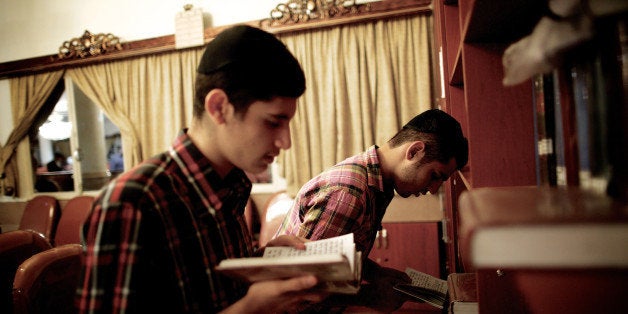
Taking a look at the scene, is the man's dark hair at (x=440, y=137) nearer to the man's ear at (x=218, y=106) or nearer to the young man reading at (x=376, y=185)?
the young man reading at (x=376, y=185)

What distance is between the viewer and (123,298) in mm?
596

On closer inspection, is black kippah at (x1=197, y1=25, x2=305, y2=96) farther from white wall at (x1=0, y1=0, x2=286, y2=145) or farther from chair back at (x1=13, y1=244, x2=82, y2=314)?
white wall at (x1=0, y1=0, x2=286, y2=145)

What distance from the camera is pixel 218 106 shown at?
0.78 meters

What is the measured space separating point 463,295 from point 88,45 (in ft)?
12.6

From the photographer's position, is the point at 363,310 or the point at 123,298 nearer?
the point at 123,298

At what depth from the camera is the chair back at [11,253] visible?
144cm

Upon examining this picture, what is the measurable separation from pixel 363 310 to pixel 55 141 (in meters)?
4.31

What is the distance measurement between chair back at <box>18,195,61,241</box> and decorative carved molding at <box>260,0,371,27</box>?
2718mm

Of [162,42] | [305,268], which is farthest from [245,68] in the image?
[162,42]

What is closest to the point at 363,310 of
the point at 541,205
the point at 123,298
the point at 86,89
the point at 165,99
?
the point at 123,298

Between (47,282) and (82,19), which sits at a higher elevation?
(82,19)

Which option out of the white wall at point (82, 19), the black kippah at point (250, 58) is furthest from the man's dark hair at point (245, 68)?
the white wall at point (82, 19)

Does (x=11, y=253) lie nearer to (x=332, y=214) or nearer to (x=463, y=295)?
(x=332, y=214)

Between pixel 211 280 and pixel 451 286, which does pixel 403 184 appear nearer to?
pixel 451 286
